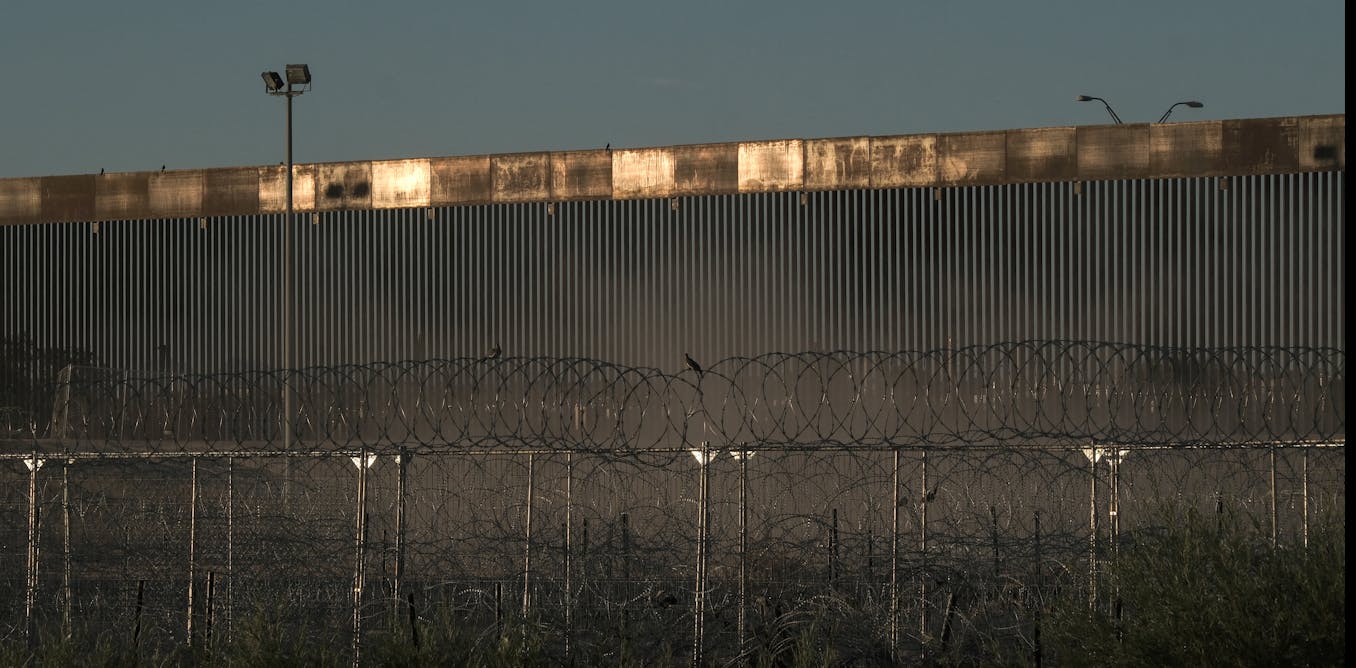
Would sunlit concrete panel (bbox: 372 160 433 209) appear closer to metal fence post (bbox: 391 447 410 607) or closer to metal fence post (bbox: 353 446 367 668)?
metal fence post (bbox: 353 446 367 668)

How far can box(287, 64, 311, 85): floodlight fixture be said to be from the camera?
3083 cm

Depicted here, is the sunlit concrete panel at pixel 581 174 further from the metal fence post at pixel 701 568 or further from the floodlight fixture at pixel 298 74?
the metal fence post at pixel 701 568

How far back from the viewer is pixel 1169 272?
3112 cm

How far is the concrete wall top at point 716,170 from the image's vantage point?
100 ft

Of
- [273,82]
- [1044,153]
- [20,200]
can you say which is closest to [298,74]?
[273,82]

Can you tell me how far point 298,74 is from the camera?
30.9 meters

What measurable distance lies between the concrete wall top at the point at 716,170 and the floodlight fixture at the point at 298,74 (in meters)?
3.87

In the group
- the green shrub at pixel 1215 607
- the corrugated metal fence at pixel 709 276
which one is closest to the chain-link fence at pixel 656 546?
the green shrub at pixel 1215 607

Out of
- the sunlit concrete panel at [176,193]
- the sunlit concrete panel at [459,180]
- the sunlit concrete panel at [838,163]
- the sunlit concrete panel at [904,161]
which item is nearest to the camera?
the sunlit concrete panel at [904,161]

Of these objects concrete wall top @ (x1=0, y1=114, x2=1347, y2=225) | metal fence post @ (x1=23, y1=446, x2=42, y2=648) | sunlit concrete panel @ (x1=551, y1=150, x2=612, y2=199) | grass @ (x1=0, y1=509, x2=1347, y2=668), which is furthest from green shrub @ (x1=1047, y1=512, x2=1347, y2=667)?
sunlit concrete panel @ (x1=551, y1=150, x2=612, y2=199)

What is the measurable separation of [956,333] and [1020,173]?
3.12 meters

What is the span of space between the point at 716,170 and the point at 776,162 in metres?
1.17

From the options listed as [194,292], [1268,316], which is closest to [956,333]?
[1268,316]

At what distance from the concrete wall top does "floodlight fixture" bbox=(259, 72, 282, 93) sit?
11.3 ft
